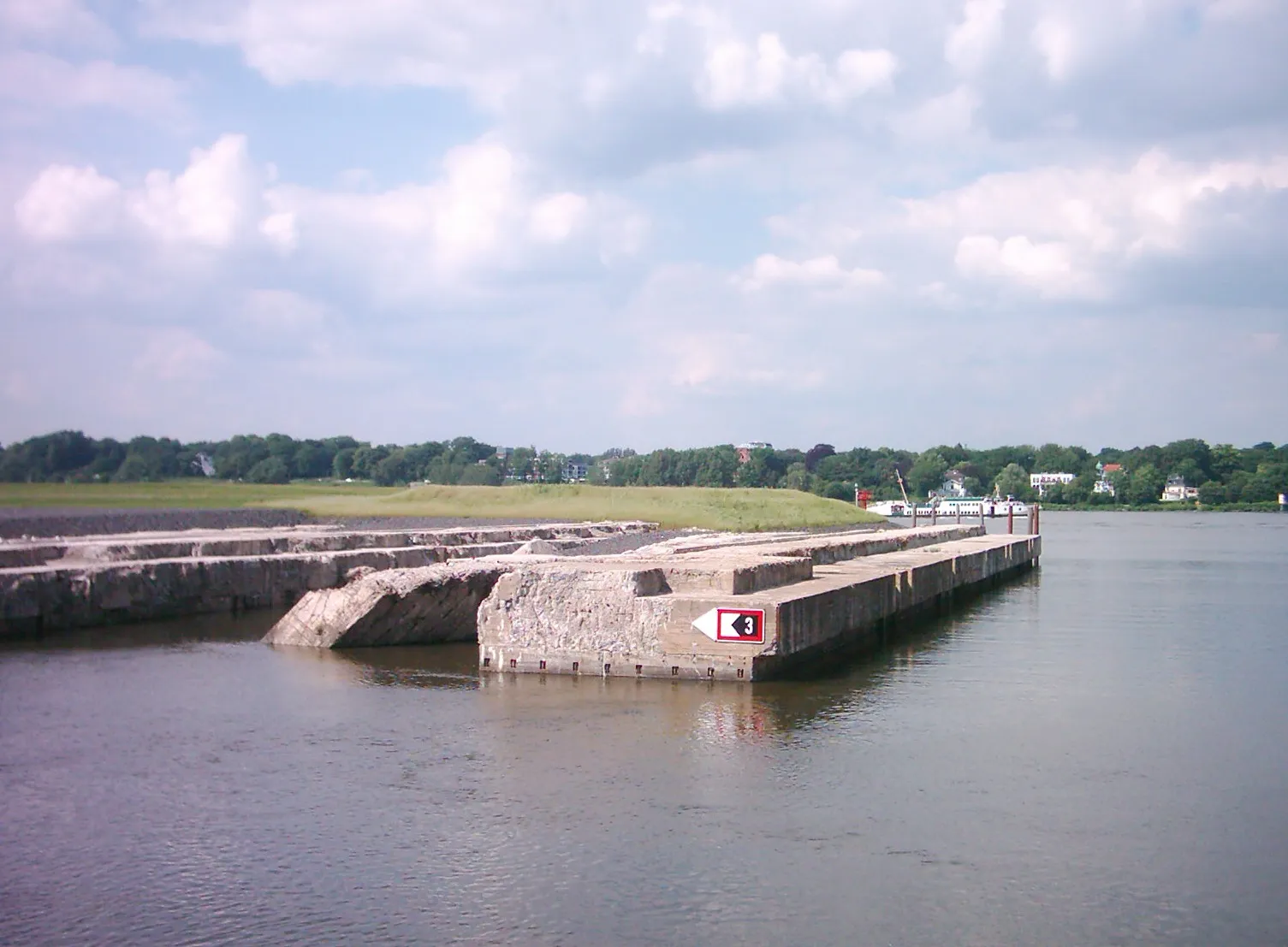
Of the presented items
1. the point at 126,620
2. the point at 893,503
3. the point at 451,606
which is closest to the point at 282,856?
the point at 451,606

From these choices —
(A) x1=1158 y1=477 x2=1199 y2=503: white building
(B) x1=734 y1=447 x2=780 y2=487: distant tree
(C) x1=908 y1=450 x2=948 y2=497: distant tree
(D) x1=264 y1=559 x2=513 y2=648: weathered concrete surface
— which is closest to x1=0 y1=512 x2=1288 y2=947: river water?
(D) x1=264 y1=559 x2=513 y2=648: weathered concrete surface

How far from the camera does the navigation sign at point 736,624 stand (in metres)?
14.1

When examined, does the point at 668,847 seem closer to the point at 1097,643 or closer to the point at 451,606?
the point at 451,606

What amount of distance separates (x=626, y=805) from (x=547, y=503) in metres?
53.2

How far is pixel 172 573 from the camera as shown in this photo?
2166 centimetres

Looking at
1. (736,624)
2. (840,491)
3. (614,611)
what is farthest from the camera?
(840,491)

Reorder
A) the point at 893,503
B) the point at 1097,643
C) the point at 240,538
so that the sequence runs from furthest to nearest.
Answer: the point at 893,503
the point at 240,538
the point at 1097,643

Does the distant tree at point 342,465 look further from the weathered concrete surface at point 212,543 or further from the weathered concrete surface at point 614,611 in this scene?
the weathered concrete surface at point 614,611

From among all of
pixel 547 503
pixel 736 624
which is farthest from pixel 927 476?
pixel 736 624

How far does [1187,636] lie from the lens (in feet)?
69.7

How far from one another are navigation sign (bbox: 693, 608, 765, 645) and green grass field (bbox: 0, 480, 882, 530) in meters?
41.0

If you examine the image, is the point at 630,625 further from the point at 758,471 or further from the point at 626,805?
the point at 758,471

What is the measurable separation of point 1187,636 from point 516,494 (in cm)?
4575

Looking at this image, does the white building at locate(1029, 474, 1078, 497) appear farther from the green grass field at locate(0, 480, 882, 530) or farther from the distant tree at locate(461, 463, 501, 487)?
the green grass field at locate(0, 480, 882, 530)
